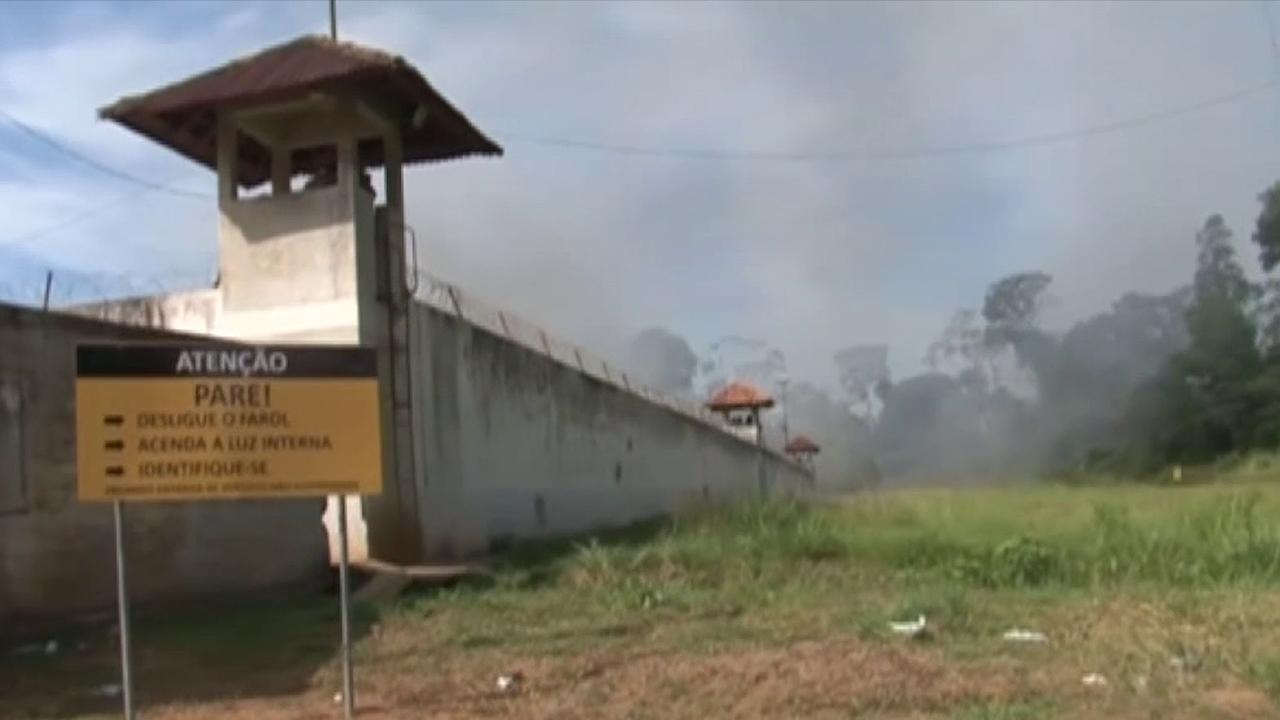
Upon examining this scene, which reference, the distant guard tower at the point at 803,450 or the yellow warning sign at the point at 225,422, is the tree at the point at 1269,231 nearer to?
the distant guard tower at the point at 803,450

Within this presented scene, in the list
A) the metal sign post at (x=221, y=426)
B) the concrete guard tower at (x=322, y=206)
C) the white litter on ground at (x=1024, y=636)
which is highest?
the concrete guard tower at (x=322, y=206)

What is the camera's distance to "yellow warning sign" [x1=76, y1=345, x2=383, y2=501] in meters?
7.12

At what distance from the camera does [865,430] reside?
71.9 meters

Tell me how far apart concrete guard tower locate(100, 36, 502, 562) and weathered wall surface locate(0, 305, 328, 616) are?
2.55 meters

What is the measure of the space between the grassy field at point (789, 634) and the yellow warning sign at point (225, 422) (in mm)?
1463

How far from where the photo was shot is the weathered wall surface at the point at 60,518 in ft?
36.4

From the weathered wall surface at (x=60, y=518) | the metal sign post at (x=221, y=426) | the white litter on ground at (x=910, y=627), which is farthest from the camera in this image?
the weathered wall surface at (x=60, y=518)

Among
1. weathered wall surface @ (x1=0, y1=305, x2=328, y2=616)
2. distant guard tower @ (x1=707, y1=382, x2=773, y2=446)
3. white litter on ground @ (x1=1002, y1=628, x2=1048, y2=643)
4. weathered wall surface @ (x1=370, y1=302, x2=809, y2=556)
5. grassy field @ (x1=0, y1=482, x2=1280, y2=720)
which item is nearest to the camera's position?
grassy field @ (x1=0, y1=482, x2=1280, y2=720)

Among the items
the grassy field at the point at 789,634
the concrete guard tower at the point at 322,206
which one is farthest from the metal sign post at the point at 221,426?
the concrete guard tower at the point at 322,206

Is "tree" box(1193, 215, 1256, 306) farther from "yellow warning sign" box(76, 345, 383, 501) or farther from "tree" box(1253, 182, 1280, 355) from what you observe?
"yellow warning sign" box(76, 345, 383, 501)

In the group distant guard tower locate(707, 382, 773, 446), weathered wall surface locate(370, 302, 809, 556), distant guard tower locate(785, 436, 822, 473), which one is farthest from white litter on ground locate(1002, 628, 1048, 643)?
distant guard tower locate(785, 436, 822, 473)

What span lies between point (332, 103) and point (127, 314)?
3705mm

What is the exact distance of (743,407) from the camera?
40062mm

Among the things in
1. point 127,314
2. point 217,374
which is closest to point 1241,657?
point 217,374
